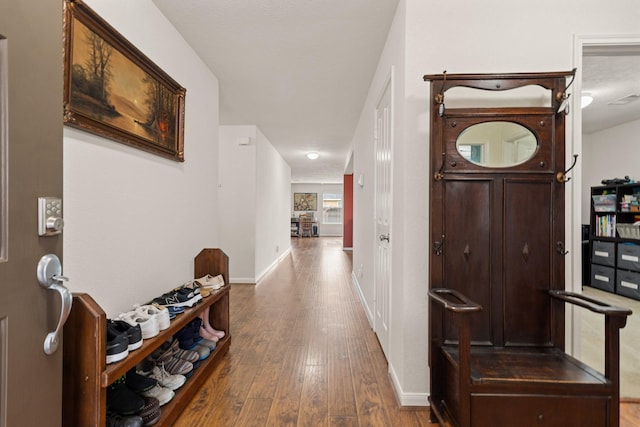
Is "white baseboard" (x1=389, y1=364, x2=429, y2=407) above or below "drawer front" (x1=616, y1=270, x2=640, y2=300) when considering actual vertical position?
below

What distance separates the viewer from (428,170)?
1.65 metres

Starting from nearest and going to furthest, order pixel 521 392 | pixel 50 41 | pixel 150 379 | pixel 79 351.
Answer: pixel 50 41 → pixel 79 351 → pixel 521 392 → pixel 150 379

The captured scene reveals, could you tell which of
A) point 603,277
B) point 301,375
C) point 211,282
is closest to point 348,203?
point 603,277

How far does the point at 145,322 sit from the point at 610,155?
637 centimetres

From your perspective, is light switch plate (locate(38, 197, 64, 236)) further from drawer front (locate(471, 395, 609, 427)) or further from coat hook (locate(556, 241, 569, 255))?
coat hook (locate(556, 241, 569, 255))

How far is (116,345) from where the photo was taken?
121cm

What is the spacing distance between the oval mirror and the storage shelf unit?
387 cm

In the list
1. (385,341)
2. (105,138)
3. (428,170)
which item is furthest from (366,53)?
(385,341)

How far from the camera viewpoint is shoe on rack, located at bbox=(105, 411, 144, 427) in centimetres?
128

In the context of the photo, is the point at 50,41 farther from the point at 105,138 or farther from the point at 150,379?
the point at 150,379

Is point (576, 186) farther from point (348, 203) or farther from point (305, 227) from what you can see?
point (305, 227)

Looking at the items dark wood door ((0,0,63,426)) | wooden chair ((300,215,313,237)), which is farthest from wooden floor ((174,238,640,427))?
wooden chair ((300,215,313,237))

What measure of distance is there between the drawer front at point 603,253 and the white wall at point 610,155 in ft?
2.33

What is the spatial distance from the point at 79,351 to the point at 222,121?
3.74 m
